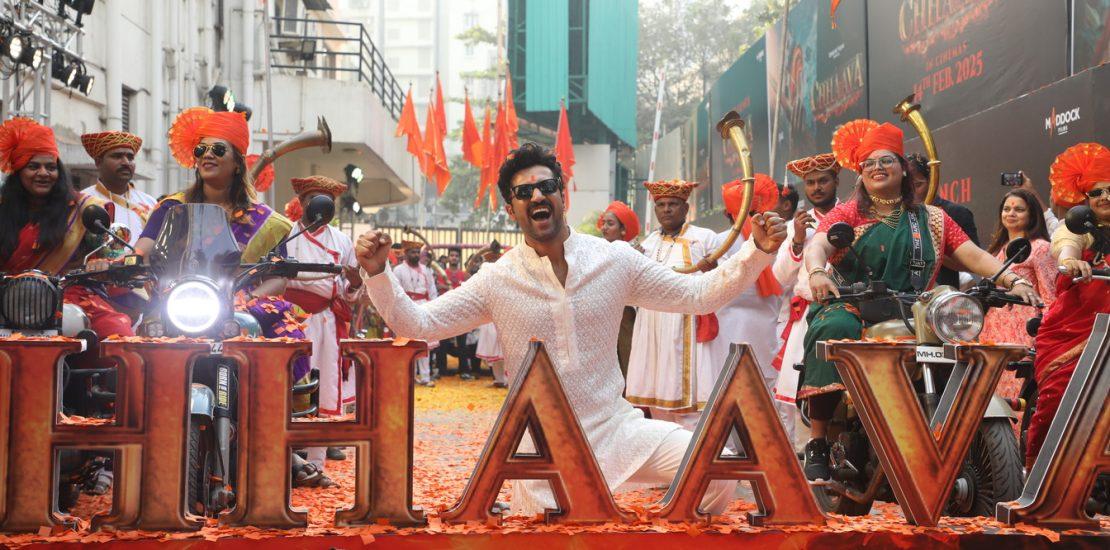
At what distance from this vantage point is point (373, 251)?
13.1 feet

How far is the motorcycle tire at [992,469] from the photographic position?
4.64 meters

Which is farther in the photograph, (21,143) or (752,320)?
(752,320)

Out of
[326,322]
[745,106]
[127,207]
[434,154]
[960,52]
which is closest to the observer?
[127,207]

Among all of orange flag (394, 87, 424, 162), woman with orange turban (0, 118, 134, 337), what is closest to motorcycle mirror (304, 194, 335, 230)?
woman with orange turban (0, 118, 134, 337)

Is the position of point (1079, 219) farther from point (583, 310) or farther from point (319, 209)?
point (319, 209)

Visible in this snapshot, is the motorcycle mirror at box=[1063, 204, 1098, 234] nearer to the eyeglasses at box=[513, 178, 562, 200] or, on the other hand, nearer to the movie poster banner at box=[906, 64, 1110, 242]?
the eyeglasses at box=[513, 178, 562, 200]

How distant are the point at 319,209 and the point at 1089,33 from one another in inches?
273

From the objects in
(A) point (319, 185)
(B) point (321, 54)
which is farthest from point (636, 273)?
(B) point (321, 54)

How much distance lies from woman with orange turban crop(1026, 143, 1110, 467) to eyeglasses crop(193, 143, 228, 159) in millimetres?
4234

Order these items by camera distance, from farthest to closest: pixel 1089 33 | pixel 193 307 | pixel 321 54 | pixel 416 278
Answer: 1. pixel 321 54
2. pixel 416 278
3. pixel 1089 33
4. pixel 193 307

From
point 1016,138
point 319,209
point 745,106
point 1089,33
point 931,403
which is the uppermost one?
point 745,106

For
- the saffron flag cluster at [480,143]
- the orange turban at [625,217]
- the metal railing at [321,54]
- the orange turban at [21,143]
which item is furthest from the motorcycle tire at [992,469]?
the saffron flag cluster at [480,143]

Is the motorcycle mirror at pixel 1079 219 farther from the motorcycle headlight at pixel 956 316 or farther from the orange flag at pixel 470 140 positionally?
the orange flag at pixel 470 140

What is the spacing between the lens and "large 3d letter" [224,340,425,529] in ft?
12.0
